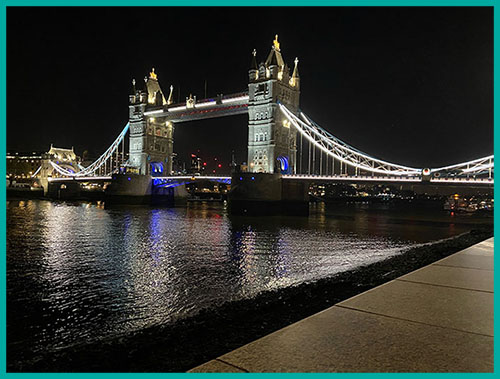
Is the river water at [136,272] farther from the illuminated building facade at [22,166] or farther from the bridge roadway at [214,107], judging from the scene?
the illuminated building facade at [22,166]

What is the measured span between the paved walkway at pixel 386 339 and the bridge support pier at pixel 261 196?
35243 millimetres

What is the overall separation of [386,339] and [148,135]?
62275 millimetres

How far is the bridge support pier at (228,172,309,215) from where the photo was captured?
39.9 meters

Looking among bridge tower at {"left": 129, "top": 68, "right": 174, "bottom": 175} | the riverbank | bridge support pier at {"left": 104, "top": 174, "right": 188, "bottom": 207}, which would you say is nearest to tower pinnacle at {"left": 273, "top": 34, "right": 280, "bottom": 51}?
bridge tower at {"left": 129, "top": 68, "right": 174, "bottom": 175}

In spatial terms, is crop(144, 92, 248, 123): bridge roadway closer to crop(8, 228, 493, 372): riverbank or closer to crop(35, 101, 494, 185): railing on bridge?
crop(35, 101, 494, 185): railing on bridge

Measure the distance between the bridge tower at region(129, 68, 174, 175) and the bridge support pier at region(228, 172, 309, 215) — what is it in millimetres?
25308

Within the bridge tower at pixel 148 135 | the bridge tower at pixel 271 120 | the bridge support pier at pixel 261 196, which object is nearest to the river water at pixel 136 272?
the bridge support pier at pixel 261 196

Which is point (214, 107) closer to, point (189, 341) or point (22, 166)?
point (189, 341)

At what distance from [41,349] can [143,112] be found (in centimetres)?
6152

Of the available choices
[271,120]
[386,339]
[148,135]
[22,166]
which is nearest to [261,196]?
[271,120]

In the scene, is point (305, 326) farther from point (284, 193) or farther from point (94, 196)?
point (94, 196)

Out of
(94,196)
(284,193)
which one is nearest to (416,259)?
(284,193)

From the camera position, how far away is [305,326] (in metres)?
2.96

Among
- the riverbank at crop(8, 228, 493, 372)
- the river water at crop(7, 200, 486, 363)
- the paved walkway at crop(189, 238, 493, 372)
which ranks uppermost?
the paved walkway at crop(189, 238, 493, 372)
